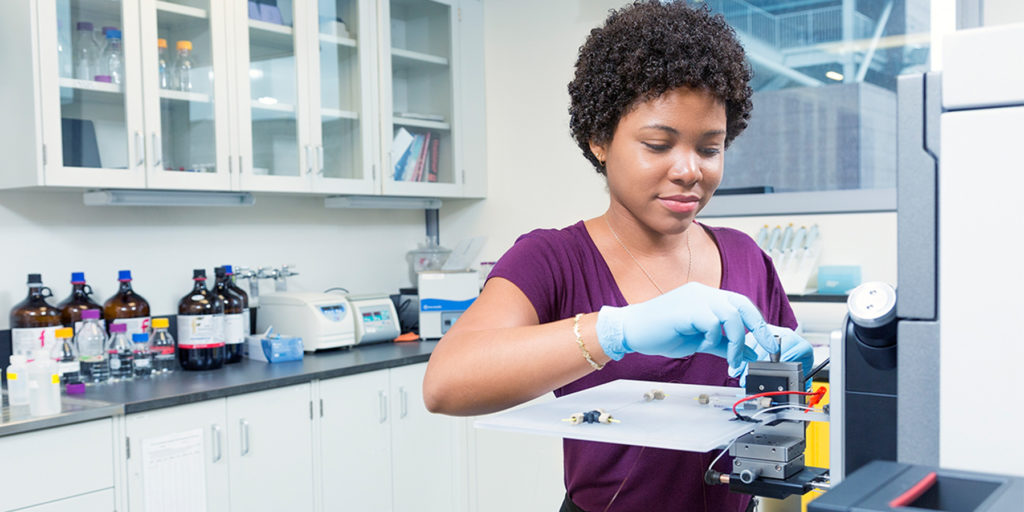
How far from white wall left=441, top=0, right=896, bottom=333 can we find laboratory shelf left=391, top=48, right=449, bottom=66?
26cm

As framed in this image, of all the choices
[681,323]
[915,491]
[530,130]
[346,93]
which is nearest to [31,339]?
[346,93]

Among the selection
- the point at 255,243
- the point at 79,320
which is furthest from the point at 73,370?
the point at 255,243

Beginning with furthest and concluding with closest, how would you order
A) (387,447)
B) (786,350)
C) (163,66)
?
(387,447) < (163,66) < (786,350)

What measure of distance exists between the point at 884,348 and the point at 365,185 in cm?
270

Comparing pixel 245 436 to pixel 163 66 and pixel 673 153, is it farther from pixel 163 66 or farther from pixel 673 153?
pixel 673 153

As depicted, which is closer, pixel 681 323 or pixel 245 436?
pixel 681 323

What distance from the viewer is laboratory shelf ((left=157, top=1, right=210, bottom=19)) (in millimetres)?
2611

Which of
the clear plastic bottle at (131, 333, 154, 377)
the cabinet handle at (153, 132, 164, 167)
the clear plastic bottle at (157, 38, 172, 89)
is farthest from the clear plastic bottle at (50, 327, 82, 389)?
the clear plastic bottle at (157, 38, 172, 89)

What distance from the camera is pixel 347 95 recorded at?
10.5 ft

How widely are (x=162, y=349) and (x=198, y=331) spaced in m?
0.12

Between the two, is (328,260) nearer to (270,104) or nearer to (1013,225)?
(270,104)

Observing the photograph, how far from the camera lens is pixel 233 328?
275 centimetres

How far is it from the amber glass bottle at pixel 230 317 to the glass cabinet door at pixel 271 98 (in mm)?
327

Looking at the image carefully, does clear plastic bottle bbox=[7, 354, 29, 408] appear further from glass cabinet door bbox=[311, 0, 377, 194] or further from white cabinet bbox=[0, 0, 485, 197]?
glass cabinet door bbox=[311, 0, 377, 194]
